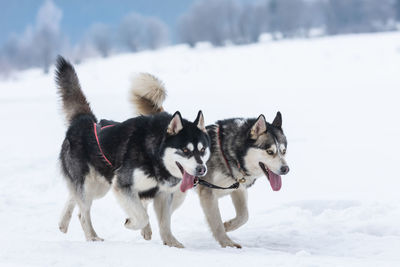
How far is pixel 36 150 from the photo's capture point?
11062mm

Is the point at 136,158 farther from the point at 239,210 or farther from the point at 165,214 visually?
the point at 239,210

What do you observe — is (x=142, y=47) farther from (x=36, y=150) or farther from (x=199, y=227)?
(x=199, y=227)

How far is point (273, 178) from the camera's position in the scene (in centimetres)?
458

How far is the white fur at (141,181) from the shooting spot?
13.9 feet

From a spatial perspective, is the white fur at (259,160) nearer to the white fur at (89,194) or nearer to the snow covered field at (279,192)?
the snow covered field at (279,192)

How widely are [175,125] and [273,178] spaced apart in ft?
3.48

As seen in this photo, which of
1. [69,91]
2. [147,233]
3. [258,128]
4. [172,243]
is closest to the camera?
[172,243]

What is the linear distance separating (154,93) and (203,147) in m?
1.08

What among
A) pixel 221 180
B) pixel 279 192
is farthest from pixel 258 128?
pixel 279 192

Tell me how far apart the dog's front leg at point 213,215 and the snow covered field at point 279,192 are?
0.13 m

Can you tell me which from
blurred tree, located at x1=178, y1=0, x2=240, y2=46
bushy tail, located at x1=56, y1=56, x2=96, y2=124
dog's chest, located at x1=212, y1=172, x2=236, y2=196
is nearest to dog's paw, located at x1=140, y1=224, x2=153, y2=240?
dog's chest, located at x1=212, y1=172, x2=236, y2=196

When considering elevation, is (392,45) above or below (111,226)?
above

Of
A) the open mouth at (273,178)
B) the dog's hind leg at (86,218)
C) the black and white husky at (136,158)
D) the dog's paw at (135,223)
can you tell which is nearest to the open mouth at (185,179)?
the black and white husky at (136,158)

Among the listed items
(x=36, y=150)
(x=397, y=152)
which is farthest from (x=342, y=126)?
(x=36, y=150)
